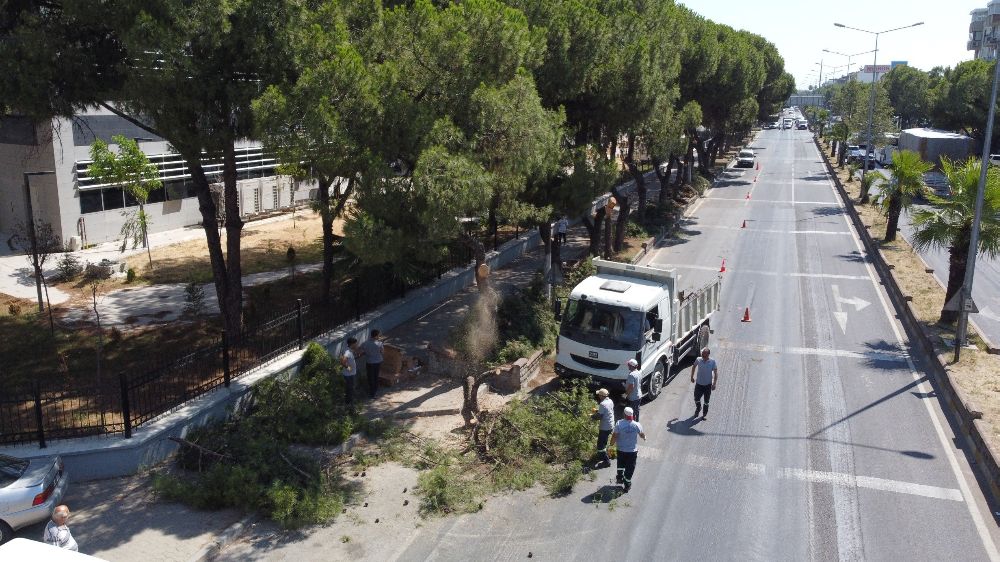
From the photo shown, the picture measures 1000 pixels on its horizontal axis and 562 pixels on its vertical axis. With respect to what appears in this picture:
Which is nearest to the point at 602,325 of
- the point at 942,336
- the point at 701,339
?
the point at 701,339

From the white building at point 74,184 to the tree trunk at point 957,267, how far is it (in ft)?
67.3

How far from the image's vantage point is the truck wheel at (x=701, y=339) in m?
17.7

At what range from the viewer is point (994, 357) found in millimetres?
17531

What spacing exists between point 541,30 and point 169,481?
40.5 feet

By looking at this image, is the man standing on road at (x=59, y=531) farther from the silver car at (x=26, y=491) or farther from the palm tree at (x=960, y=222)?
the palm tree at (x=960, y=222)

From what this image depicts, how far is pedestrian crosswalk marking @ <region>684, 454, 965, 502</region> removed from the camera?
11.6 metres

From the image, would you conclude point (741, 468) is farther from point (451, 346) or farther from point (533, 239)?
point (533, 239)

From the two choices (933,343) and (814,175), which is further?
(814,175)

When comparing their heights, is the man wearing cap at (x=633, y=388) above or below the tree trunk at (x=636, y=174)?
below

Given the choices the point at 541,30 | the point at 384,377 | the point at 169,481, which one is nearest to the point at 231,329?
the point at 384,377

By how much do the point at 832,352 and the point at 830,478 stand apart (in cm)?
692

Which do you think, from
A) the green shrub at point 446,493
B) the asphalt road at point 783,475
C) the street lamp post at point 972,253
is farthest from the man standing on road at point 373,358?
the street lamp post at point 972,253

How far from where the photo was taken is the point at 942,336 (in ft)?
61.7

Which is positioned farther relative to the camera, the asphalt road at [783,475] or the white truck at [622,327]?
the white truck at [622,327]
